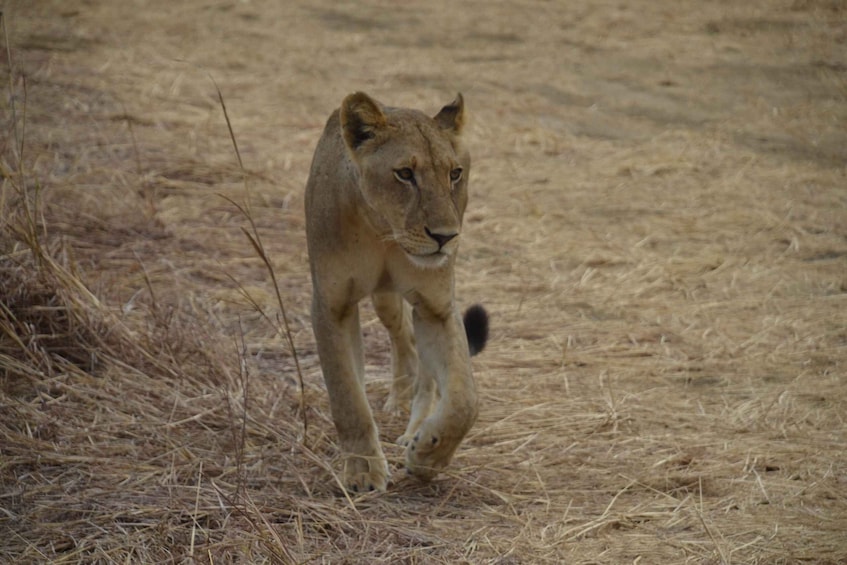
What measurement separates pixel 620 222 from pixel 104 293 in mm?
3918

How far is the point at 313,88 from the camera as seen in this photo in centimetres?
1198

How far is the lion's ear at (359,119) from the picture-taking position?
4.46 meters

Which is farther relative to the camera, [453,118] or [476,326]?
[476,326]

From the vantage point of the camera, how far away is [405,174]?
14.1 feet

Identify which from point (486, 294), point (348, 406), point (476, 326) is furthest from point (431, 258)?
point (486, 294)

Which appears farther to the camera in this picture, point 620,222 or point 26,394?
point 620,222

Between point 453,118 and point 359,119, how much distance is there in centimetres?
37

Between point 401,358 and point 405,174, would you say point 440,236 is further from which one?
point 401,358

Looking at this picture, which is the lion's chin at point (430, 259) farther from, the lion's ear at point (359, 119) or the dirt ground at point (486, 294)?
the dirt ground at point (486, 294)

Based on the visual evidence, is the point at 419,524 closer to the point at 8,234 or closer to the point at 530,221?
the point at 8,234

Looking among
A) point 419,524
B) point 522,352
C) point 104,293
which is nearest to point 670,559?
point 419,524

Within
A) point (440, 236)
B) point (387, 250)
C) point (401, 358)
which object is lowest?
point (401, 358)

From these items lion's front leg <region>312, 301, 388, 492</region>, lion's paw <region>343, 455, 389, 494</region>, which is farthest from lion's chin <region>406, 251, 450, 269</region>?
lion's paw <region>343, 455, 389, 494</region>

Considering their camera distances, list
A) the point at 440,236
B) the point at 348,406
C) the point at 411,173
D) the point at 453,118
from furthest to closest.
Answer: the point at 348,406
the point at 453,118
the point at 411,173
the point at 440,236
